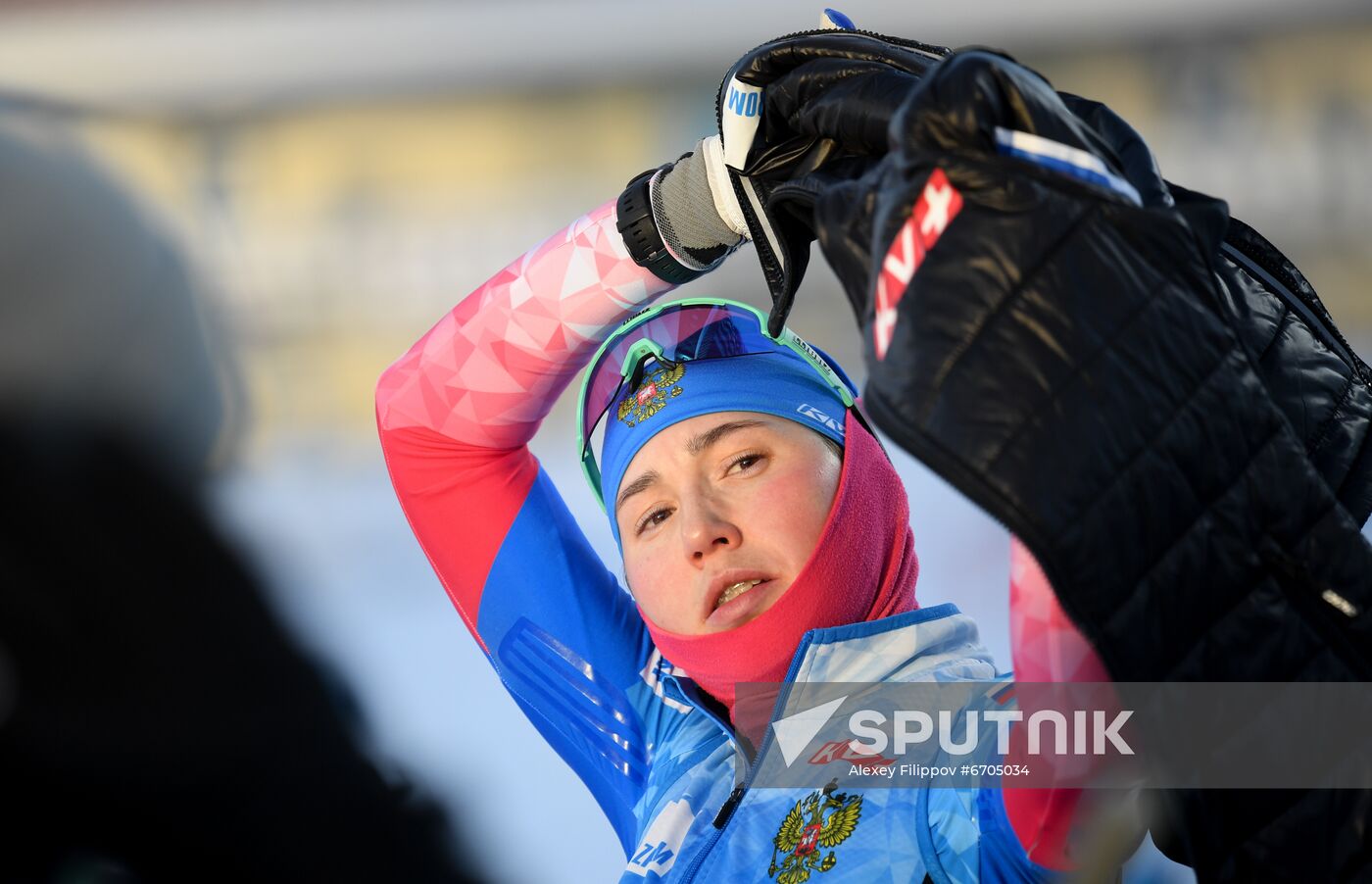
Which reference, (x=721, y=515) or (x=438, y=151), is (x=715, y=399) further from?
(x=438, y=151)

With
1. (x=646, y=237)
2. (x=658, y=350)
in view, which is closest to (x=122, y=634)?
(x=646, y=237)

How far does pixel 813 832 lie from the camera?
133 centimetres

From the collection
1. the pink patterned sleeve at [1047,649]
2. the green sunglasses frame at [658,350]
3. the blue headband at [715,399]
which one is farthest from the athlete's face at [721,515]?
the pink patterned sleeve at [1047,649]

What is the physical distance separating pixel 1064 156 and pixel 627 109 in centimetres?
223

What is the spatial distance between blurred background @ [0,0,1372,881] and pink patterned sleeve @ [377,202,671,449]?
0.73m

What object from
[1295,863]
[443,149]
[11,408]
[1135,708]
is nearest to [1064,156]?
[1135,708]

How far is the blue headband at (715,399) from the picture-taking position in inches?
63.0

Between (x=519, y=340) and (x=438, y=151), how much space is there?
1577 millimetres

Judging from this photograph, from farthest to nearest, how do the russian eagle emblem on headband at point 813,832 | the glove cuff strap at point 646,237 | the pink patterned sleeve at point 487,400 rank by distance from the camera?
the pink patterned sleeve at point 487,400
the glove cuff strap at point 646,237
the russian eagle emblem on headband at point 813,832

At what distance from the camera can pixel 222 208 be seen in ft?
A: 10.2

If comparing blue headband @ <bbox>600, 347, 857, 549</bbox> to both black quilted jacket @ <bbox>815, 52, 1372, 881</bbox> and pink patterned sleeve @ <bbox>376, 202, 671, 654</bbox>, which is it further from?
black quilted jacket @ <bbox>815, 52, 1372, 881</bbox>

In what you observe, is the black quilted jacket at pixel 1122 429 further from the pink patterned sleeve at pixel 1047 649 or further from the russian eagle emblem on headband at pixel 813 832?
the russian eagle emblem on headband at pixel 813 832

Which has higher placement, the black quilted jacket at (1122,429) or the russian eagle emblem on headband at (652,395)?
the russian eagle emblem on headband at (652,395)

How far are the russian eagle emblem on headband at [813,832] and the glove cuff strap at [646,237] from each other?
0.59 meters
